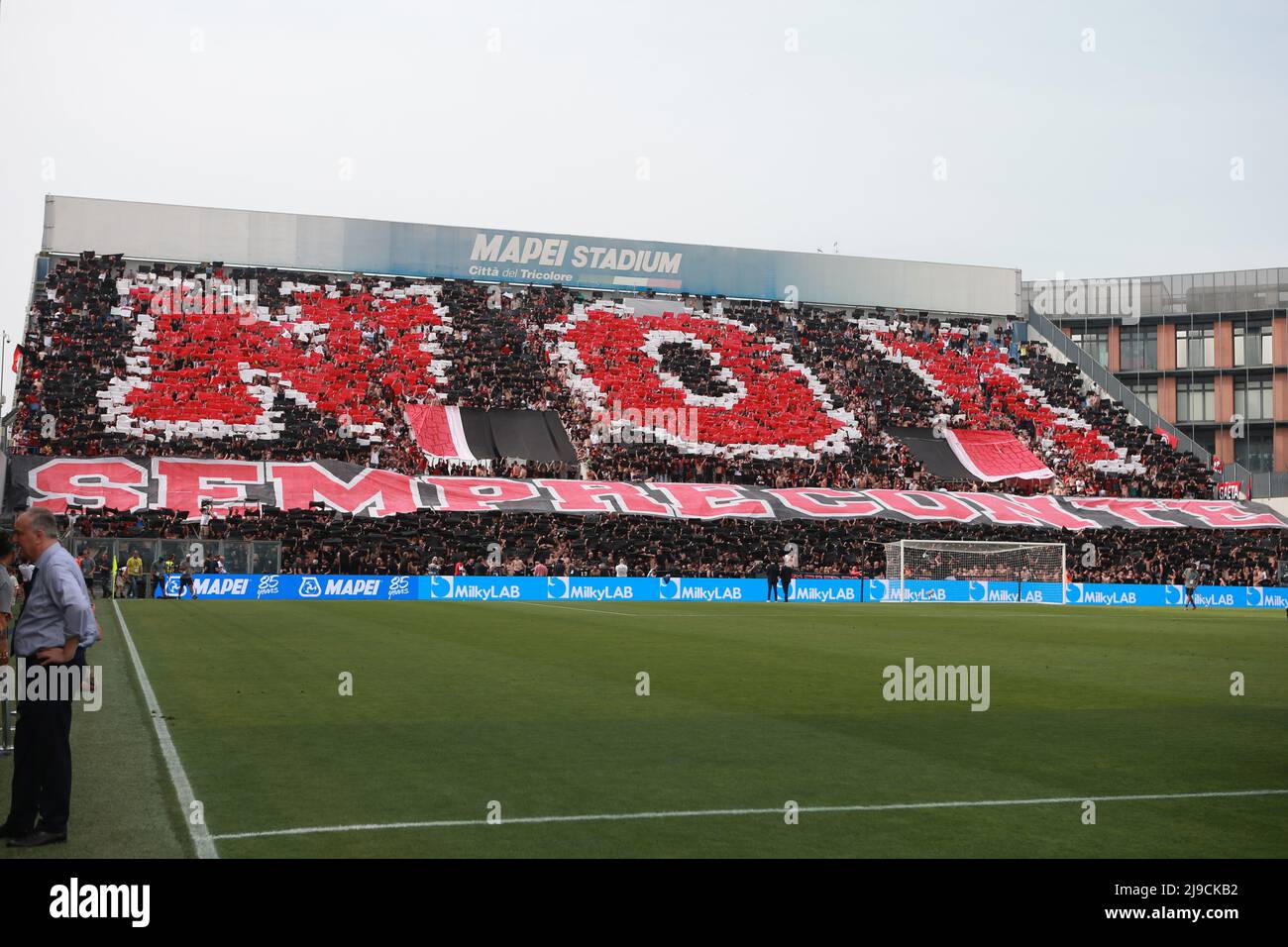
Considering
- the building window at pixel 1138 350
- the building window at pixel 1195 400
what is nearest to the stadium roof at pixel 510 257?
the building window at pixel 1138 350

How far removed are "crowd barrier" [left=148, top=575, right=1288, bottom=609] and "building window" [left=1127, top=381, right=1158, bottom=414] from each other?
3373 cm

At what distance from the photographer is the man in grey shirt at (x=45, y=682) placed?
864 cm

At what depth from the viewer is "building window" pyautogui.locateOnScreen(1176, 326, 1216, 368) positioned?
86688 millimetres

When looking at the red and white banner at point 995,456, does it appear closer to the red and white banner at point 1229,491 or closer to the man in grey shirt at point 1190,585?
the red and white banner at point 1229,491

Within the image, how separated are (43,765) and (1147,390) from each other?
89.5 meters

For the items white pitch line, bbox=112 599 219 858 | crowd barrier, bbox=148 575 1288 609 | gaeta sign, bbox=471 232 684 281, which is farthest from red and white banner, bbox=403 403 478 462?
white pitch line, bbox=112 599 219 858

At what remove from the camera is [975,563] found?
180 feet

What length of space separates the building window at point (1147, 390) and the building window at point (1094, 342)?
8.55ft

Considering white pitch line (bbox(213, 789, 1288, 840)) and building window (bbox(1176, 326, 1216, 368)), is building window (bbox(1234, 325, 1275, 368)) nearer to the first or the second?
building window (bbox(1176, 326, 1216, 368))
